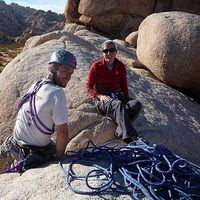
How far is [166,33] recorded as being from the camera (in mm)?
11945

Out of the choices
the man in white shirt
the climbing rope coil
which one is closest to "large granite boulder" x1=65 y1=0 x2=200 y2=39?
the man in white shirt

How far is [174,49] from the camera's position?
11656 millimetres

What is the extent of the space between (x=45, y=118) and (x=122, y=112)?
2330 mm

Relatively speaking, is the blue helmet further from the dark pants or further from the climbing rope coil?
the dark pants

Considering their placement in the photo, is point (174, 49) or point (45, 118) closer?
point (45, 118)

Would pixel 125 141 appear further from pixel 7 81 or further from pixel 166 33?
pixel 166 33

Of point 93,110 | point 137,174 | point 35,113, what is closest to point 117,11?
point 93,110

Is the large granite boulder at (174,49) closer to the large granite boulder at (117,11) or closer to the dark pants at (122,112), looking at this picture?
the dark pants at (122,112)

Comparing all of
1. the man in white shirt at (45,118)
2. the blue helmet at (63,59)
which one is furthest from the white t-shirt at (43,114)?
the blue helmet at (63,59)

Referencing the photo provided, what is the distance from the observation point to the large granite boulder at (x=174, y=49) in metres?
11.6

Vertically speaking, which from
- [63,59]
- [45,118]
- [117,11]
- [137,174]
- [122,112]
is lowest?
[117,11]

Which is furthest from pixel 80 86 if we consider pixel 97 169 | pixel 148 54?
pixel 97 169

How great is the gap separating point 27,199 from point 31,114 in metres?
1.16

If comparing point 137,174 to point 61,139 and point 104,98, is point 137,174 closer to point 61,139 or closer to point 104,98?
point 61,139
